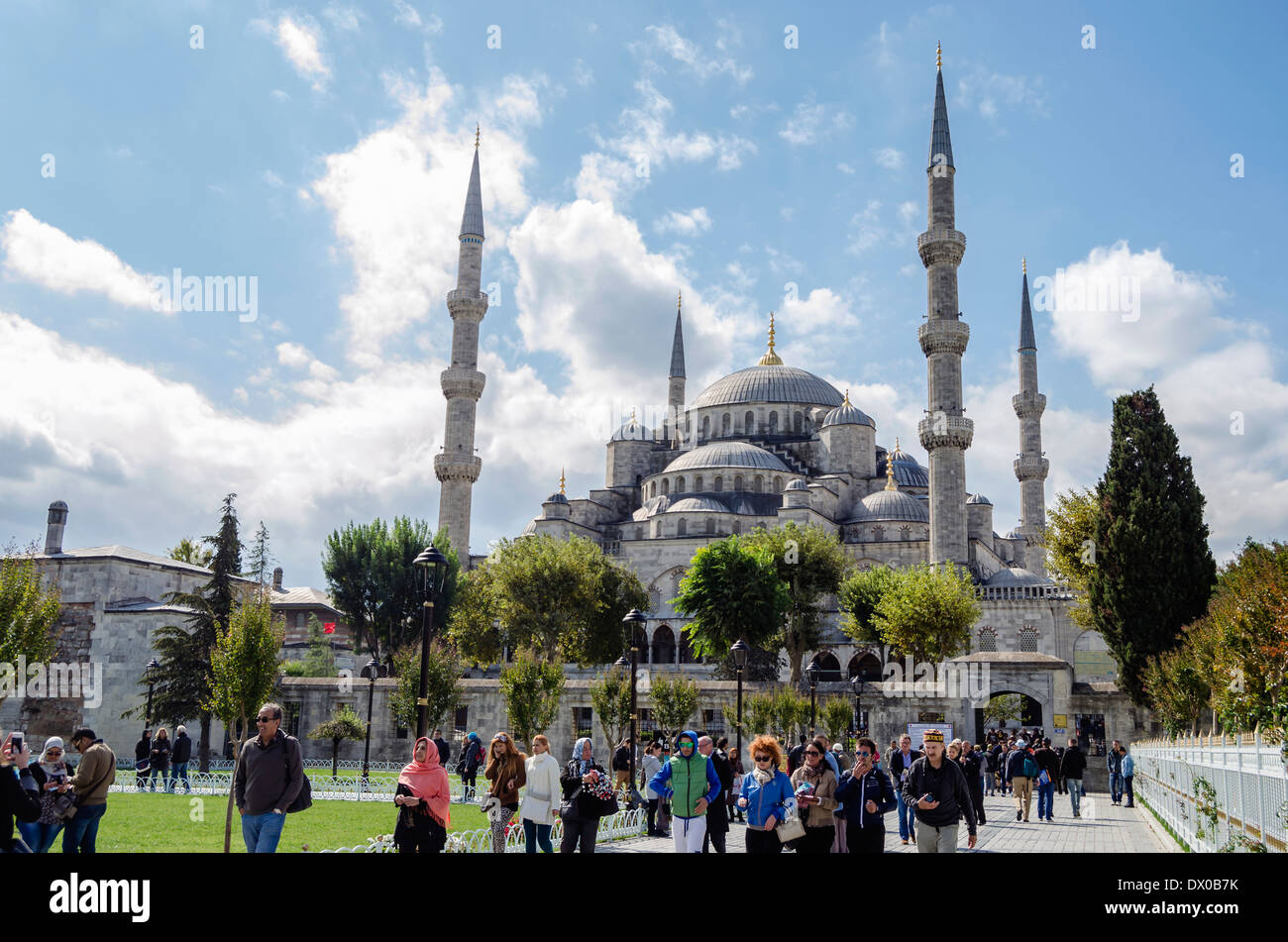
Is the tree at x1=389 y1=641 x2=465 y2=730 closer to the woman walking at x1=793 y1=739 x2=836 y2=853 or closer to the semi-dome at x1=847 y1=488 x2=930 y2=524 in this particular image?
the woman walking at x1=793 y1=739 x2=836 y2=853

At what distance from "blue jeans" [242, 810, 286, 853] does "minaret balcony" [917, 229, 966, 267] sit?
35.1 m

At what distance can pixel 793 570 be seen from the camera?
3641 cm

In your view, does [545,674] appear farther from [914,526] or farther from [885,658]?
[914,526]

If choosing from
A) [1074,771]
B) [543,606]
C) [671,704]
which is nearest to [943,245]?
[543,606]

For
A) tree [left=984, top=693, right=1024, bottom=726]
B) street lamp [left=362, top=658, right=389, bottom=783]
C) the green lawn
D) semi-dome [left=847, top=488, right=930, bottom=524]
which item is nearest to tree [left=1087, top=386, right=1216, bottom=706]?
tree [left=984, top=693, right=1024, bottom=726]

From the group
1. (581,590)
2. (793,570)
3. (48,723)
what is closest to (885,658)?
(793,570)

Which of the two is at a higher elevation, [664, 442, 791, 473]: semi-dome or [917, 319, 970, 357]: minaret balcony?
[917, 319, 970, 357]: minaret balcony

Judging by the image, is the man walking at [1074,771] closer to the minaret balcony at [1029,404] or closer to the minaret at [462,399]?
the minaret at [462,399]

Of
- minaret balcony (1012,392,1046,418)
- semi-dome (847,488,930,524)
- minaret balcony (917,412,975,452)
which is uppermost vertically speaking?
minaret balcony (1012,392,1046,418)

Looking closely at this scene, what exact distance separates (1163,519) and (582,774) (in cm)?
2146

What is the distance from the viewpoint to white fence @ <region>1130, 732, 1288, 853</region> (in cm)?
761

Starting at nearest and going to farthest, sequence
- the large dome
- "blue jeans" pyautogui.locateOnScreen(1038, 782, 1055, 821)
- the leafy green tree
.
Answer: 1. "blue jeans" pyautogui.locateOnScreen(1038, 782, 1055, 821)
2. the leafy green tree
3. the large dome

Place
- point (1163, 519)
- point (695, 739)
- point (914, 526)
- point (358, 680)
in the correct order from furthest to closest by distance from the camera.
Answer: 1. point (914, 526)
2. point (358, 680)
3. point (1163, 519)
4. point (695, 739)
